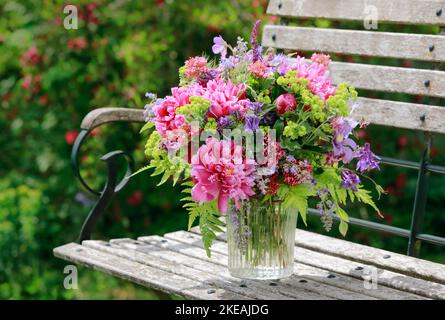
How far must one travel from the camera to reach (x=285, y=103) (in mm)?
2268

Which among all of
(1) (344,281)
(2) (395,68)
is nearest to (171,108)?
(1) (344,281)

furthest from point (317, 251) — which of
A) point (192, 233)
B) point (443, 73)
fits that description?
point (443, 73)

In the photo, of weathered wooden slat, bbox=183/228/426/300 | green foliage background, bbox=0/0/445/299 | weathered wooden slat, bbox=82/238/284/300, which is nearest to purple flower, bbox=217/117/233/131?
weathered wooden slat, bbox=82/238/284/300

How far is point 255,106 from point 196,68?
0.73 feet

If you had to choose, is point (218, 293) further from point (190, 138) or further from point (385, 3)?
point (385, 3)

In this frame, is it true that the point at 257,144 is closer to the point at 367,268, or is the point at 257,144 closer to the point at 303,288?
the point at 303,288

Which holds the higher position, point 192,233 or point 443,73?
point 443,73

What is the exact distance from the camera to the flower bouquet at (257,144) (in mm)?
2223

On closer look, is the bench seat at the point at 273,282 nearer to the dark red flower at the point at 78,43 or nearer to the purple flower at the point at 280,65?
the purple flower at the point at 280,65

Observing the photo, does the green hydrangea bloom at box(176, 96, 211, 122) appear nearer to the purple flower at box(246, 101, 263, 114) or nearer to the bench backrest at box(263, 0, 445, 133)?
the purple flower at box(246, 101, 263, 114)

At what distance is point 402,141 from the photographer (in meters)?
4.77

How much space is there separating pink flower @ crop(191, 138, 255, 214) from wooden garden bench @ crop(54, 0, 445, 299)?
29 centimetres
